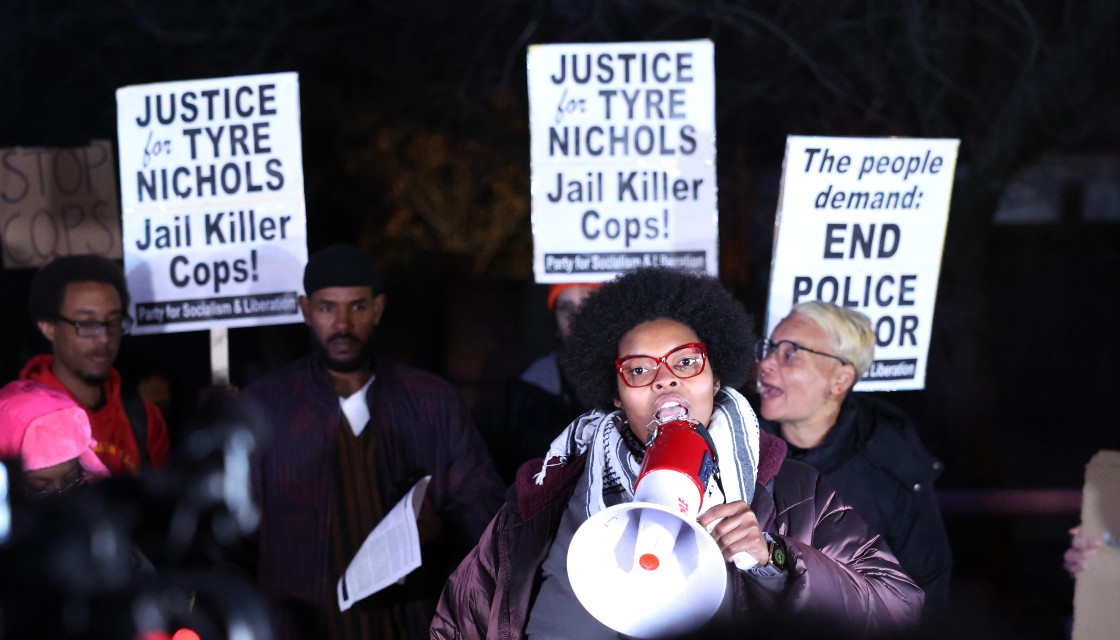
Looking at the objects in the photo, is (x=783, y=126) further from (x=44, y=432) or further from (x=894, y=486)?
(x=44, y=432)

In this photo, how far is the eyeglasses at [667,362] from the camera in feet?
7.90

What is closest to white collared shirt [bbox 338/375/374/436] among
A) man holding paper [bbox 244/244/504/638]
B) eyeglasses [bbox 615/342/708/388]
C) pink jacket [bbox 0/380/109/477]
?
man holding paper [bbox 244/244/504/638]

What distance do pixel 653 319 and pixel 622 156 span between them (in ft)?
7.46

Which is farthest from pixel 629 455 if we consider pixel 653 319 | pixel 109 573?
pixel 109 573

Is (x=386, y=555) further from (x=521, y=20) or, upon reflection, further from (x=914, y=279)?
(x=521, y=20)

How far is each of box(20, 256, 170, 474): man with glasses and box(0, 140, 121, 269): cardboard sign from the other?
1066mm

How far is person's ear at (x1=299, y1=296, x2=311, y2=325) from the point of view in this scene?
4166 mm

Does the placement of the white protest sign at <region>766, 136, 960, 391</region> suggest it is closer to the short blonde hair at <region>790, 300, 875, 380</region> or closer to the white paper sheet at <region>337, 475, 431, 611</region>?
the short blonde hair at <region>790, 300, 875, 380</region>

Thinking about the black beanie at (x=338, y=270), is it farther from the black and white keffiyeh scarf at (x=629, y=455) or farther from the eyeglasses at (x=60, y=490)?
the black and white keffiyeh scarf at (x=629, y=455)

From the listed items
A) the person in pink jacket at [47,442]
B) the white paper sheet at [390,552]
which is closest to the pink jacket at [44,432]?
the person in pink jacket at [47,442]

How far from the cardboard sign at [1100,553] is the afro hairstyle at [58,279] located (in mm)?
3088

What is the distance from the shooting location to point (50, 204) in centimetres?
482

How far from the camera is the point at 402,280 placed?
10.4 meters

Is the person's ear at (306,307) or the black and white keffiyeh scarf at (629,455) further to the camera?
the person's ear at (306,307)
